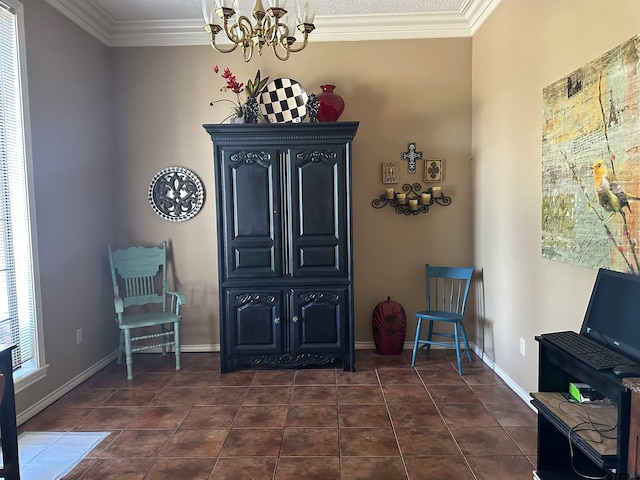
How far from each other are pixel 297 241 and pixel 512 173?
1.72 m

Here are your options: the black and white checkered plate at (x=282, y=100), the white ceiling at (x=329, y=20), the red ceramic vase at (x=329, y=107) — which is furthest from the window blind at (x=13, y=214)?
the red ceramic vase at (x=329, y=107)

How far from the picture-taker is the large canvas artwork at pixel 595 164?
5.91 ft

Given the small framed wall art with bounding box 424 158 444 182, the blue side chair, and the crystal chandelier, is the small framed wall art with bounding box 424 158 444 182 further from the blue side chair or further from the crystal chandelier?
the crystal chandelier

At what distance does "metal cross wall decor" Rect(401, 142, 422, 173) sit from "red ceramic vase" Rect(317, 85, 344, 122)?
75 cm

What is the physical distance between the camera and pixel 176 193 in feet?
Result: 12.9

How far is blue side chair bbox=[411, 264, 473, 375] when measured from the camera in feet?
11.6

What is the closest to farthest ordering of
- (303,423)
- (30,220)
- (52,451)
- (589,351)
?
(589,351) → (52,451) → (303,423) → (30,220)

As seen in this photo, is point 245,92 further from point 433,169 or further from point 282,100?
point 433,169

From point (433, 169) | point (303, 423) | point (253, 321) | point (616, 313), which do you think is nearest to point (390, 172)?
point (433, 169)

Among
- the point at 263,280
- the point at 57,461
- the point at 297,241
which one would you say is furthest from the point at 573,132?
the point at 57,461

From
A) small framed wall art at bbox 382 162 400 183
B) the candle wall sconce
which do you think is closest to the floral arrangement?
small framed wall art at bbox 382 162 400 183

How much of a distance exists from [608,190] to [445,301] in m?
2.15

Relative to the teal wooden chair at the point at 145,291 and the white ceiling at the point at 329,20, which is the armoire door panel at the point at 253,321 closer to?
the teal wooden chair at the point at 145,291

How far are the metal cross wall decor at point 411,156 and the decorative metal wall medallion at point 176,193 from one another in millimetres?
1958
